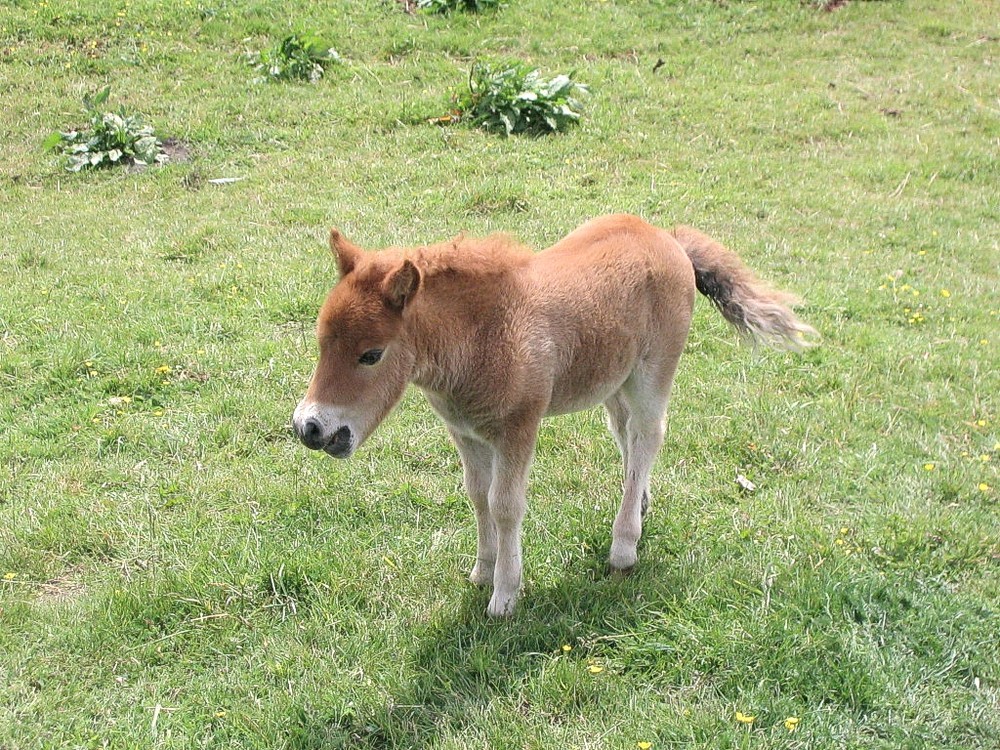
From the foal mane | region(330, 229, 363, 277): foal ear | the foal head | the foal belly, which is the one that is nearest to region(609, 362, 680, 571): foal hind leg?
the foal belly

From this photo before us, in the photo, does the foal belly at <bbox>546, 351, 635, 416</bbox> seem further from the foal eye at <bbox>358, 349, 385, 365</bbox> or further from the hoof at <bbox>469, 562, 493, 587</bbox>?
the foal eye at <bbox>358, 349, 385, 365</bbox>

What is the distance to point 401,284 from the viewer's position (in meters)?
3.61

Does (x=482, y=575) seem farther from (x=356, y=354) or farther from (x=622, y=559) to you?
(x=356, y=354)

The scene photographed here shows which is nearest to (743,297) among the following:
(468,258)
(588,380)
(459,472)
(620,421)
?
(620,421)

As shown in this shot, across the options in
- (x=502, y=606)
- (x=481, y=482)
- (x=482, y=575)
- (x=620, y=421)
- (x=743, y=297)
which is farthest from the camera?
(x=620, y=421)

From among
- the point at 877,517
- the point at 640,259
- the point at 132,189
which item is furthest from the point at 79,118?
the point at 877,517

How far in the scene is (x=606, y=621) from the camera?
4.29 metres

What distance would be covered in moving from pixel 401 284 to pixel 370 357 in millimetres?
317

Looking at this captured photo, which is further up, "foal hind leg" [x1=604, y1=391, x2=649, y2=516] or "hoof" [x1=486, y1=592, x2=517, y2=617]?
"foal hind leg" [x1=604, y1=391, x2=649, y2=516]

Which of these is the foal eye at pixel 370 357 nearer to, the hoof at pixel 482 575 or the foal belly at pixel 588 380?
the foal belly at pixel 588 380

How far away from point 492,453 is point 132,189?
312 inches

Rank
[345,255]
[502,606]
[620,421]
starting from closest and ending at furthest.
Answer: [345,255], [502,606], [620,421]

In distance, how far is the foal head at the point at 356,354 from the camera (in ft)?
11.7

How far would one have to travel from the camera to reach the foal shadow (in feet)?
12.4
